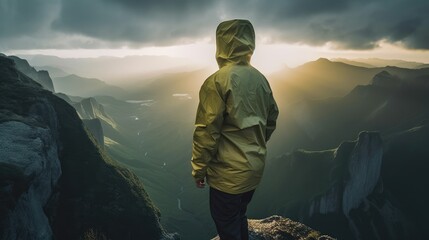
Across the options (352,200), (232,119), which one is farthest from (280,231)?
(352,200)

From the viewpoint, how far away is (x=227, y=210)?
8.59m

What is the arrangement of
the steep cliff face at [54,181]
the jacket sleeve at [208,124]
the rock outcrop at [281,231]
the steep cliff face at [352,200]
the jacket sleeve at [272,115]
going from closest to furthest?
the jacket sleeve at [208,124], the jacket sleeve at [272,115], the rock outcrop at [281,231], the steep cliff face at [54,181], the steep cliff face at [352,200]

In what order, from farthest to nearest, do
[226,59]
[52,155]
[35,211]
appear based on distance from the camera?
[52,155]
[35,211]
[226,59]

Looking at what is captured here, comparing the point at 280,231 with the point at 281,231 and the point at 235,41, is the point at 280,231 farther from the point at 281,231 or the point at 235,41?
the point at 235,41

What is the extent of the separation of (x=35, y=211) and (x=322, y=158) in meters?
164

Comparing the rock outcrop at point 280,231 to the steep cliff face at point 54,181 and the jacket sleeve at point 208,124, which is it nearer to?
the jacket sleeve at point 208,124

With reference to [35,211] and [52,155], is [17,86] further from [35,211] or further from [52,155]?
[35,211]

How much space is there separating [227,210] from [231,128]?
2.26 metres

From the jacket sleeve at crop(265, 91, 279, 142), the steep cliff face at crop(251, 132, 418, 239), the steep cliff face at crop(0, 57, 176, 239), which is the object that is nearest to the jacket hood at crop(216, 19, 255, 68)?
the jacket sleeve at crop(265, 91, 279, 142)

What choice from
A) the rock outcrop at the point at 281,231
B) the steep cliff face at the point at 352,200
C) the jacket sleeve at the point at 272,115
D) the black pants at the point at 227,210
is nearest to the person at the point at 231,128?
the black pants at the point at 227,210

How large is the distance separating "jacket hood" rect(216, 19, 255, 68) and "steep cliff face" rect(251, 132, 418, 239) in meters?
158

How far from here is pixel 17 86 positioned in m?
46.6

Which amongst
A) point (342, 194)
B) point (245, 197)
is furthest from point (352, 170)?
point (245, 197)

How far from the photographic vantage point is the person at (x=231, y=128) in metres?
7.98
